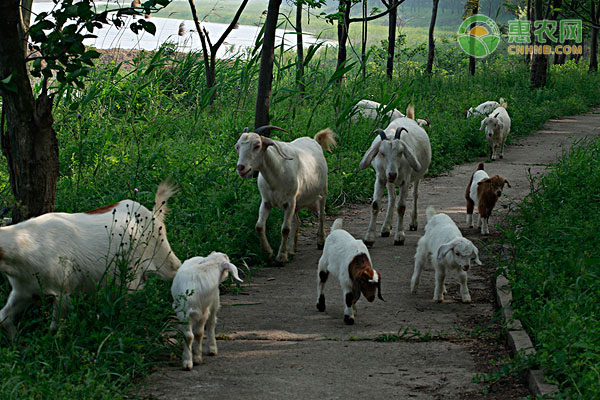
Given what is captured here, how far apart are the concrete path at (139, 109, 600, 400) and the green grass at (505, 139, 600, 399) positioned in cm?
40

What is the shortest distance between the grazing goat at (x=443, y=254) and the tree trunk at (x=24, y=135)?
344cm

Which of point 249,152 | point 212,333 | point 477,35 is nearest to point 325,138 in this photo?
point 249,152

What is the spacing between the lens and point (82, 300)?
475 cm

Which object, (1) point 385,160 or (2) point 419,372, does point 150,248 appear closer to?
(2) point 419,372

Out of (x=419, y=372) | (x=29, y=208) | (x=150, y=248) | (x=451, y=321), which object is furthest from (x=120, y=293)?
(x=451, y=321)

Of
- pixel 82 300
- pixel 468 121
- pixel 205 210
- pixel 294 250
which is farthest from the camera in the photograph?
pixel 468 121

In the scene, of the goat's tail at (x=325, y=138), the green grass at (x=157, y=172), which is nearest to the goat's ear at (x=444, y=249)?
the green grass at (x=157, y=172)

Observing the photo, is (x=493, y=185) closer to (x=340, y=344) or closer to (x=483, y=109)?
(x=340, y=344)

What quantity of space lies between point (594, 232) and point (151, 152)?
5276mm

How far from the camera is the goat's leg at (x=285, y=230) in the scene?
7734 millimetres

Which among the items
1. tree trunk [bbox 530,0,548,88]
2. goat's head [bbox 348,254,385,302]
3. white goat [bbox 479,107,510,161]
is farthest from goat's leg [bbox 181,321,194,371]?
tree trunk [bbox 530,0,548,88]

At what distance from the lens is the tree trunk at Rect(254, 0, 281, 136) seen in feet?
29.9

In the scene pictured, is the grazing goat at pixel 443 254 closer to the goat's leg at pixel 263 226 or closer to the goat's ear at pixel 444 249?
the goat's ear at pixel 444 249

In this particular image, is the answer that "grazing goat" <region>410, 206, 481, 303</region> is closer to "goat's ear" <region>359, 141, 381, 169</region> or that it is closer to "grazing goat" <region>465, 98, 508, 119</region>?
"goat's ear" <region>359, 141, 381, 169</region>
